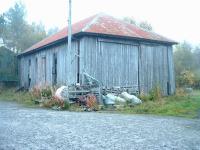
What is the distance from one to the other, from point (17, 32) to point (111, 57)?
26187 mm

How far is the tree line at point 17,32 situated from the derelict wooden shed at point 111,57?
1643cm

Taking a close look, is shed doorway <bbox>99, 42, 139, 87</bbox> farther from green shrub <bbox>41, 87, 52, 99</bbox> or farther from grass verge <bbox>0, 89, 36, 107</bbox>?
grass verge <bbox>0, 89, 36, 107</bbox>

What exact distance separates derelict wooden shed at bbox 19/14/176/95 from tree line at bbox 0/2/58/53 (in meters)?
16.4

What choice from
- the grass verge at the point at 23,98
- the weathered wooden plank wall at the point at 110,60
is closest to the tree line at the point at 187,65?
the weathered wooden plank wall at the point at 110,60

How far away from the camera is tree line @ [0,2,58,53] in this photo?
133ft

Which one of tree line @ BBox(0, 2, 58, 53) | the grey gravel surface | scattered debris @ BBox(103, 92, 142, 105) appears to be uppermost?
tree line @ BBox(0, 2, 58, 53)

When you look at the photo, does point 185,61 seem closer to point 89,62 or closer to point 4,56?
point 4,56

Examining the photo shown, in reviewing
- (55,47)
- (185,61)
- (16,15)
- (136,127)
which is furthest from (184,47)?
(136,127)

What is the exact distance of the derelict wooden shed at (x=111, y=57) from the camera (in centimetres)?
1883

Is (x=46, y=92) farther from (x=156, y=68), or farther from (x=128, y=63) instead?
(x=156, y=68)

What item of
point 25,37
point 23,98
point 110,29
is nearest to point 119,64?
point 110,29

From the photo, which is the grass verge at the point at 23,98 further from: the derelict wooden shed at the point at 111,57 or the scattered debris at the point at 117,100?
the scattered debris at the point at 117,100

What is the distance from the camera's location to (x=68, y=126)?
8734 mm

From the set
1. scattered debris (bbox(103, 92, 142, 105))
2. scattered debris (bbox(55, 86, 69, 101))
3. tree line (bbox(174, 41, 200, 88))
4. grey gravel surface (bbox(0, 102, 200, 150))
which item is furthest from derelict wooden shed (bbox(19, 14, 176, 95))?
tree line (bbox(174, 41, 200, 88))
